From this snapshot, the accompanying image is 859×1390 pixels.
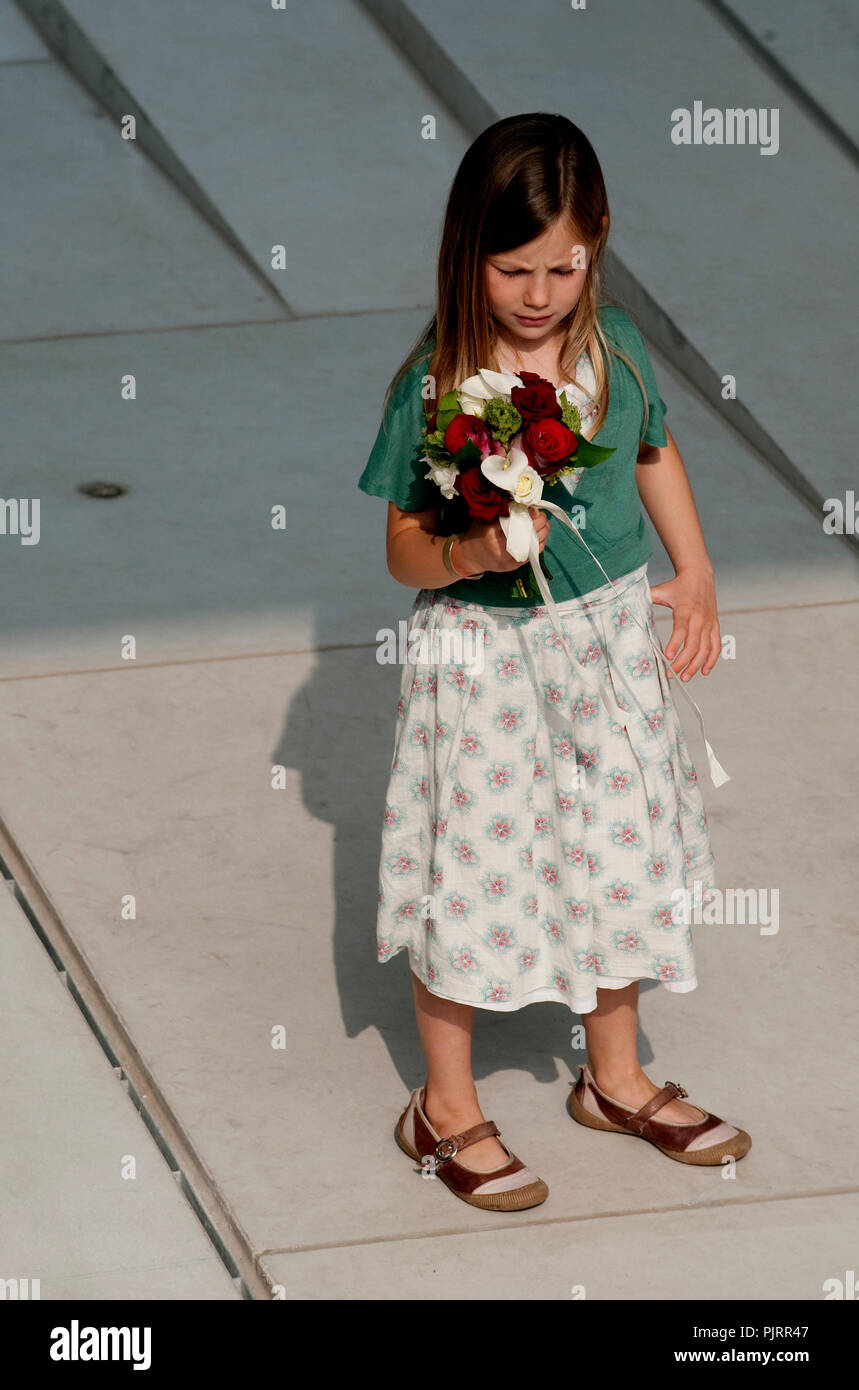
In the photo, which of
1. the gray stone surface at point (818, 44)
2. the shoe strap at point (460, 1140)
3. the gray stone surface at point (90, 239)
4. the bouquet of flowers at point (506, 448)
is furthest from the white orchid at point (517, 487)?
the gray stone surface at point (818, 44)

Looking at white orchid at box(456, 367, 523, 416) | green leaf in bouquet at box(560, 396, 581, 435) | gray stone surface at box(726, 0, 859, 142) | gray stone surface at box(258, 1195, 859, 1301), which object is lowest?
gray stone surface at box(258, 1195, 859, 1301)

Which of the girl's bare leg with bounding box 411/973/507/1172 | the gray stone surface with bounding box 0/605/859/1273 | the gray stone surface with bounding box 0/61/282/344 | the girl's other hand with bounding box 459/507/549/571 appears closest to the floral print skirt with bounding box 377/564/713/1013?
the girl's bare leg with bounding box 411/973/507/1172

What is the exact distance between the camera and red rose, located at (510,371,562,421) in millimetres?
2998

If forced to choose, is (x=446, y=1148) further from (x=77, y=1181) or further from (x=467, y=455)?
(x=467, y=455)

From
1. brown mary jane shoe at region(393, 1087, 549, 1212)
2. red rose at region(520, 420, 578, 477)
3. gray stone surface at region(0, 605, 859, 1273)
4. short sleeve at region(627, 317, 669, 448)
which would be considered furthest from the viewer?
gray stone surface at region(0, 605, 859, 1273)

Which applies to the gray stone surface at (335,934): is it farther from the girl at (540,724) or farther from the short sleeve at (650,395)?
the short sleeve at (650,395)

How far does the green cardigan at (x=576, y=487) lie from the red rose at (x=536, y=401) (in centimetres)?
29

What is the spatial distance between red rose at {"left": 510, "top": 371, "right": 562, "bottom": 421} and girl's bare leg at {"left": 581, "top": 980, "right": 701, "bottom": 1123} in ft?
3.87

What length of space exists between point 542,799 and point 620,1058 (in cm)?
61

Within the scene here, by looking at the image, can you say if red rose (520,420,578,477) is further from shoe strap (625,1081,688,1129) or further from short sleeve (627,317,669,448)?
shoe strap (625,1081,688,1129)

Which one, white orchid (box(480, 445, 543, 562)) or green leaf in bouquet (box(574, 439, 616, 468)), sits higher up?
green leaf in bouquet (box(574, 439, 616, 468))

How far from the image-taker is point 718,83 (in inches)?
312

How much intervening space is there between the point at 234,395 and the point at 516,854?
3.63m

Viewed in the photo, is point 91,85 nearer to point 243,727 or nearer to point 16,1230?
point 243,727
